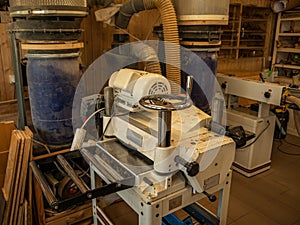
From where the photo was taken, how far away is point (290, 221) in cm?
223

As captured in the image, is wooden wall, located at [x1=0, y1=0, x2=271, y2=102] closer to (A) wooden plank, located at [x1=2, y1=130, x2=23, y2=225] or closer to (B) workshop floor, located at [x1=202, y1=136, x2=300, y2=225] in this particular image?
(A) wooden plank, located at [x1=2, y1=130, x2=23, y2=225]

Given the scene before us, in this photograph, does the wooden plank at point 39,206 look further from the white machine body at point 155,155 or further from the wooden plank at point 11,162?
the white machine body at point 155,155

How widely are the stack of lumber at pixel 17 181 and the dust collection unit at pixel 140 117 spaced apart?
17cm

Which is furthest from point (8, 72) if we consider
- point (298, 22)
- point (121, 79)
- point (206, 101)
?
point (298, 22)

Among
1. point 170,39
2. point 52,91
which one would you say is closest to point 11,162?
point 52,91

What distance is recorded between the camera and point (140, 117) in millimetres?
1366

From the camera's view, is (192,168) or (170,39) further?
(170,39)

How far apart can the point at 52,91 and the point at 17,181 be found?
0.63m

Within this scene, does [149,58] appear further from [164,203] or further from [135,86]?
[164,203]

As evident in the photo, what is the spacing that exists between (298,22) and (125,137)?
13.8 feet

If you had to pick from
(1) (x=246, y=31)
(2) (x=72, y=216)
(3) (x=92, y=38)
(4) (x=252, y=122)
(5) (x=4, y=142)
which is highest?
(1) (x=246, y=31)

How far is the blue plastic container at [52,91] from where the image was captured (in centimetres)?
178

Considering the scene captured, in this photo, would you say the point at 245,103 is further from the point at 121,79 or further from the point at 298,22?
the point at 121,79

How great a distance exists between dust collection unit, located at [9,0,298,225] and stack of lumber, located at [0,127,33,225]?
169mm
